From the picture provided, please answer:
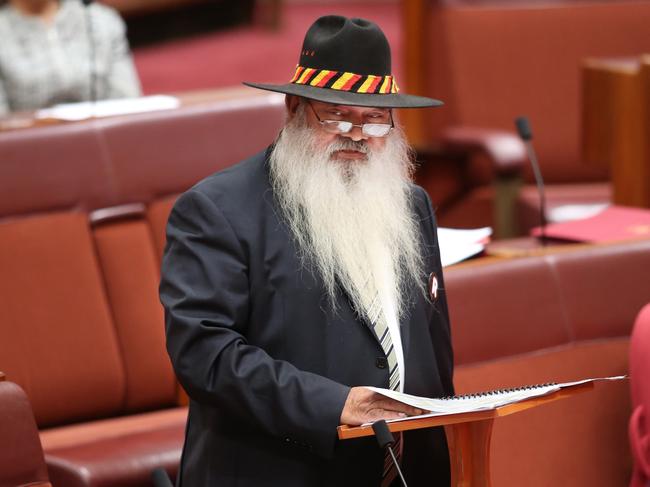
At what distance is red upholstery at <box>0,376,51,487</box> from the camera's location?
206 centimetres

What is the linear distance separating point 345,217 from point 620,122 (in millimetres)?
2229

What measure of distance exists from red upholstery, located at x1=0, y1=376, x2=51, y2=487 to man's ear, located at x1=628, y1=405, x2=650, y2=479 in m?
1.12

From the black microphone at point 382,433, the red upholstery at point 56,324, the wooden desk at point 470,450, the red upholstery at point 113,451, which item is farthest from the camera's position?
the red upholstery at point 56,324

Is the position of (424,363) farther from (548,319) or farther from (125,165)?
(125,165)

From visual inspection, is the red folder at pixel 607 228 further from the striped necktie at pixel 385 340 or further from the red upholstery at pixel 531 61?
the red upholstery at pixel 531 61

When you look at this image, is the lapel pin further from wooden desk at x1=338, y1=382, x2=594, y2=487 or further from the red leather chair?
the red leather chair

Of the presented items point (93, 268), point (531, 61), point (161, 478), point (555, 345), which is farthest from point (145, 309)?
point (531, 61)

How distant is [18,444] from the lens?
6.81 ft

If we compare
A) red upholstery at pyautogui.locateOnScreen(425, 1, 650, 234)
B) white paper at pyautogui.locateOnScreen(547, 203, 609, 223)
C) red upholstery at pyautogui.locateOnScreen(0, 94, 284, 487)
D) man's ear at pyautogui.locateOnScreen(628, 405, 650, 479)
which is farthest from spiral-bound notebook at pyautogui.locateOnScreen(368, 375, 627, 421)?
red upholstery at pyautogui.locateOnScreen(425, 1, 650, 234)

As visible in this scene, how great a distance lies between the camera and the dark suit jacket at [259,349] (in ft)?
6.03

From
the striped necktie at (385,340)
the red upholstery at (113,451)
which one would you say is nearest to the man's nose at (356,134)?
the striped necktie at (385,340)

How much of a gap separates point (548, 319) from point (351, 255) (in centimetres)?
80

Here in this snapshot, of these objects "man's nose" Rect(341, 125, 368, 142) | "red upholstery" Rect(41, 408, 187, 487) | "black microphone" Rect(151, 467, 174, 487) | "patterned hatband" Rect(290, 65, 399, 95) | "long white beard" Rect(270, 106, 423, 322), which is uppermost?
"patterned hatband" Rect(290, 65, 399, 95)

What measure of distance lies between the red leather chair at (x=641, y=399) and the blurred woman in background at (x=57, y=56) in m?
2.10
